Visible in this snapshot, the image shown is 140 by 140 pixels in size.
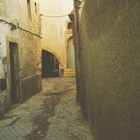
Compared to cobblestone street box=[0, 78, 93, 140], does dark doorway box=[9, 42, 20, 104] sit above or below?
above

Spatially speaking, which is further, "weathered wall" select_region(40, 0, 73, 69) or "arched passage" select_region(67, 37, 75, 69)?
"arched passage" select_region(67, 37, 75, 69)

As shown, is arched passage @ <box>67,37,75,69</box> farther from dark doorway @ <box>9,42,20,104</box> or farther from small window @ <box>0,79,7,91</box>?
small window @ <box>0,79,7,91</box>

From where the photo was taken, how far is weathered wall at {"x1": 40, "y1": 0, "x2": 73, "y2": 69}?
21922 millimetres

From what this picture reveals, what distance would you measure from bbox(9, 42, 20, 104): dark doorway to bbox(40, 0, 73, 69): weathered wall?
436 inches

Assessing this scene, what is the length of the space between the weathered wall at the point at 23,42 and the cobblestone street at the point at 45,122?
25.4 inches

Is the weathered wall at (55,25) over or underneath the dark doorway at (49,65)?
over

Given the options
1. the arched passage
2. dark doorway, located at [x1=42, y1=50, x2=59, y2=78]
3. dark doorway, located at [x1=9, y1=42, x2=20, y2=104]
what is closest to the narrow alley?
dark doorway, located at [x1=9, y1=42, x2=20, y2=104]

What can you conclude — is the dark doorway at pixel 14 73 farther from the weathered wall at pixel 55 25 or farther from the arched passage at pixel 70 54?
the arched passage at pixel 70 54

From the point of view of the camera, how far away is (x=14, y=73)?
1080cm

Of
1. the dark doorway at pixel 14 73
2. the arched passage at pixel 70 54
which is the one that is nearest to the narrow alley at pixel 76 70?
the dark doorway at pixel 14 73

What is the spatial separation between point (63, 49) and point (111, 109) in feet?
62.1

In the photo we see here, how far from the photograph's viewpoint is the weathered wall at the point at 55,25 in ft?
71.9

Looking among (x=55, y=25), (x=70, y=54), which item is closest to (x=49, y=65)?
(x=70, y=54)

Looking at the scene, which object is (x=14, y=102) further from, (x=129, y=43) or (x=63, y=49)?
(x=63, y=49)
